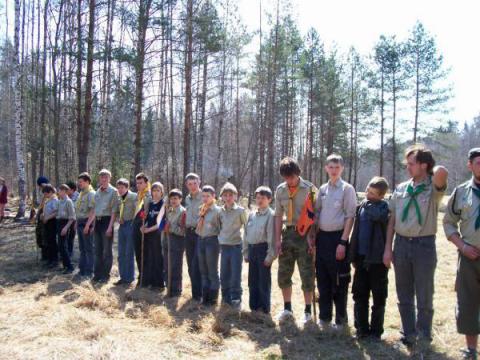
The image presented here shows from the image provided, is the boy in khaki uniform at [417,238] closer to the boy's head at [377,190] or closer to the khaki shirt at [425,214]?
the khaki shirt at [425,214]

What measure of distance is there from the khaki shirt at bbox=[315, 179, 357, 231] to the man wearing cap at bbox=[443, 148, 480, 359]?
3.76ft

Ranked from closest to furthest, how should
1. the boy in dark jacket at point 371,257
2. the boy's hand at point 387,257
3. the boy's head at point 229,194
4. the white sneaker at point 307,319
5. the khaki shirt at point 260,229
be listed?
1. the boy's hand at point 387,257
2. the boy in dark jacket at point 371,257
3. the white sneaker at point 307,319
4. the khaki shirt at point 260,229
5. the boy's head at point 229,194

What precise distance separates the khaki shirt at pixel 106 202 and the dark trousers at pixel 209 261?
2.34 metres

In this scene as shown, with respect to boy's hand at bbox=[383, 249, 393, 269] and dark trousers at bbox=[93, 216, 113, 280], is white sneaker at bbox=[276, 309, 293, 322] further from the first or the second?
dark trousers at bbox=[93, 216, 113, 280]

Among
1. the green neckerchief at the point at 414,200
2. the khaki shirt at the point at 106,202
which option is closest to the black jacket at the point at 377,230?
the green neckerchief at the point at 414,200

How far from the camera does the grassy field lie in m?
4.23

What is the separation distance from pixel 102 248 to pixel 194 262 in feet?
7.18

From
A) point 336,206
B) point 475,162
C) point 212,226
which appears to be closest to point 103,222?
point 212,226

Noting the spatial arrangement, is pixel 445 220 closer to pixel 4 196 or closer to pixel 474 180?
pixel 474 180

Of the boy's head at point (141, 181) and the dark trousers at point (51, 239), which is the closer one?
the boy's head at point (141, 181)

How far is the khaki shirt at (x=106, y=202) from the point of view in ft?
25.9

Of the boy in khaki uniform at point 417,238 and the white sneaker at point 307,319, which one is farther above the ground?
the boy in khaki uniform at point 417,238

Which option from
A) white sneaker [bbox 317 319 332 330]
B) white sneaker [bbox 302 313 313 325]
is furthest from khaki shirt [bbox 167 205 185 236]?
white sneaker [bbox 317 319 332 330]

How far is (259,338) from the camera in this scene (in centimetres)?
484
